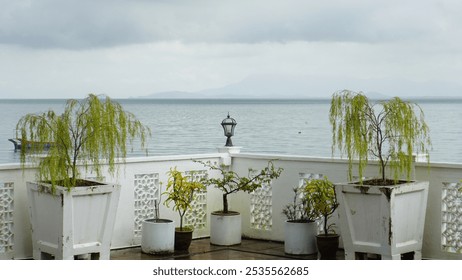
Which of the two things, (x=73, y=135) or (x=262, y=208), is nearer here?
(x=73, y=135)

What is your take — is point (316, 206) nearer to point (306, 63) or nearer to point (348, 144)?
point (348, 144)

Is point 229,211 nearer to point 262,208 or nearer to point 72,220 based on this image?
point 262,208

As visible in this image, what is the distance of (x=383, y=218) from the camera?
7125mm

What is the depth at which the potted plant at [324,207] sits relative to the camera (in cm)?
789

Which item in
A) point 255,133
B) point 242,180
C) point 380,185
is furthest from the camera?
point 255,133

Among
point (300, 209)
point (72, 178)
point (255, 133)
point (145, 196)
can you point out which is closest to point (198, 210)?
point (145, 196)

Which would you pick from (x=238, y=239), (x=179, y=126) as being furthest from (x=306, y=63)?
(x=238, y=239)

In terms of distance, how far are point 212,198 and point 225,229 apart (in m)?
0.64

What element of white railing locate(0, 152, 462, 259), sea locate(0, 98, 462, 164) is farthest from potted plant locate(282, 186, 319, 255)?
sea locate(0, 98, 462, 164)

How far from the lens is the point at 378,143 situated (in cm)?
739

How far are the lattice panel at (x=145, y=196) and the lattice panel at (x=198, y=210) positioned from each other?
15.1 inches

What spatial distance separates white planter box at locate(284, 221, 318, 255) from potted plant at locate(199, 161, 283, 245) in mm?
674

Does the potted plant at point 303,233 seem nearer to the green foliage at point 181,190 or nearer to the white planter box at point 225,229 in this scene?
the white planter box at point 225,229

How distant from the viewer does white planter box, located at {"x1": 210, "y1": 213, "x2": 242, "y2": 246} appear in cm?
852
